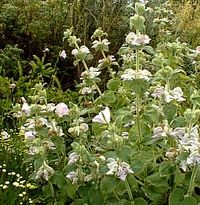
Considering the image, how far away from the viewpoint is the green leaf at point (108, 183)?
2.51 meters

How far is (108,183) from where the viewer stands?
251 cm

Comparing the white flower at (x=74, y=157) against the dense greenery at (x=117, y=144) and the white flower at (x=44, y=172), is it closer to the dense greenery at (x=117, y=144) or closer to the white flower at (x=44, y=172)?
the dense greenery at (x=117, y=144)

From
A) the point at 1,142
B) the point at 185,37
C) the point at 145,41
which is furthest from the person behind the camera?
the point at 185,37

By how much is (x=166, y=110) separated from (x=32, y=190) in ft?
3.51

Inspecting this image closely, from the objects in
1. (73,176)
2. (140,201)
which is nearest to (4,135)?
(73,176)

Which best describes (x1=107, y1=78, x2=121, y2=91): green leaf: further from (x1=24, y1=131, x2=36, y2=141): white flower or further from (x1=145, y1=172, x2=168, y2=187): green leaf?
(x1=145, y1=172, x2=168, y2=187): green leaf

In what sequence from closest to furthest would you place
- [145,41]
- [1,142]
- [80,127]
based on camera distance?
1. [145,41]
2. [80,127]
3. [1,142]

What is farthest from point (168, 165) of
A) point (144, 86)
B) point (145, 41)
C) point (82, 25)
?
point (82, 25)

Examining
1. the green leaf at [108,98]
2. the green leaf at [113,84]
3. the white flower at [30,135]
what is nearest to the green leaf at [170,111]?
→ the green leaf at [108,98]

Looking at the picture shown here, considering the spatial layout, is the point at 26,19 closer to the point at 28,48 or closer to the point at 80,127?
the point at 28,48

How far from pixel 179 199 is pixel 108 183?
0.28 m

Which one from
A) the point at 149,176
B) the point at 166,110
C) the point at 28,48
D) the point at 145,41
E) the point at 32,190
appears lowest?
the point at 28,48

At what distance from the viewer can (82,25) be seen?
20.1ft

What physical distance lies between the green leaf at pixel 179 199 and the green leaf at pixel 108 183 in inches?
8.8
